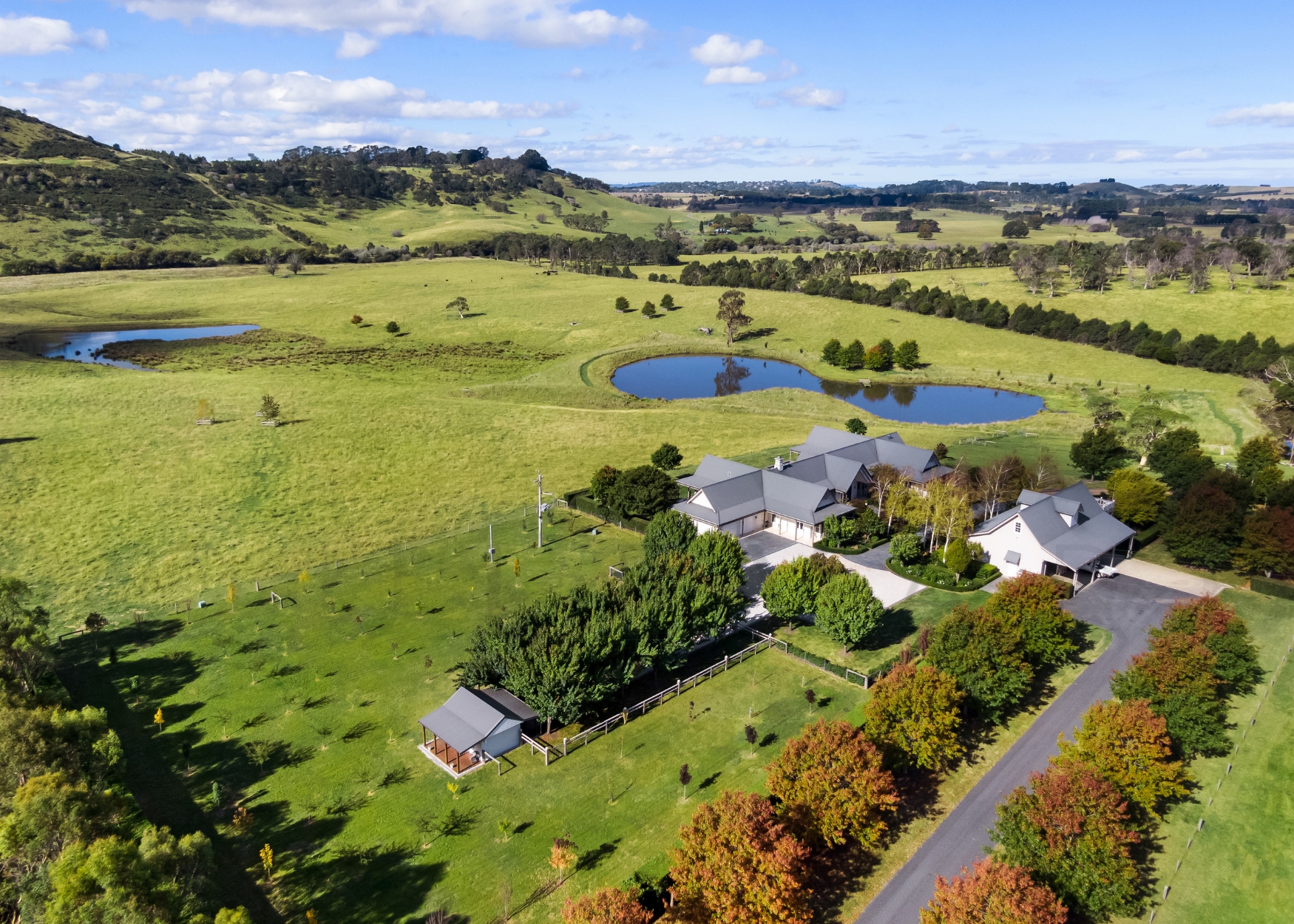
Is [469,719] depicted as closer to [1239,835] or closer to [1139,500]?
[1239,835]

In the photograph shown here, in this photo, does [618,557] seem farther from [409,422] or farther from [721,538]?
[409,422]

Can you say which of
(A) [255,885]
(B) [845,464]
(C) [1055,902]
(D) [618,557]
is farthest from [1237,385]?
(A) [255,885]

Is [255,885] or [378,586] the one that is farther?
[378,586]

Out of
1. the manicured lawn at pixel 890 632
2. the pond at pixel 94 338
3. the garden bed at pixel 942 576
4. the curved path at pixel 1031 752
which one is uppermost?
the pond at pixel 94 338

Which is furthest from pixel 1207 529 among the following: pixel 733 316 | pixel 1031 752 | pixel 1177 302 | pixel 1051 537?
pixel 1177 302

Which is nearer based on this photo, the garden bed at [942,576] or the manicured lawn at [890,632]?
the manicured lawn at [890,632]

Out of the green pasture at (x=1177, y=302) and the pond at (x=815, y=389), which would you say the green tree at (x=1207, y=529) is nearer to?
the pond at (x=815, y=389)

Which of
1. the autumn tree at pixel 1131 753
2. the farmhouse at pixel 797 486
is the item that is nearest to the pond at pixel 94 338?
the farmhouse at pixel 797 486

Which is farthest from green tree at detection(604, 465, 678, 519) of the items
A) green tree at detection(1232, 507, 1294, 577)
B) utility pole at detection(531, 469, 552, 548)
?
green tree at detection(1232, 507, 1294, 577)
